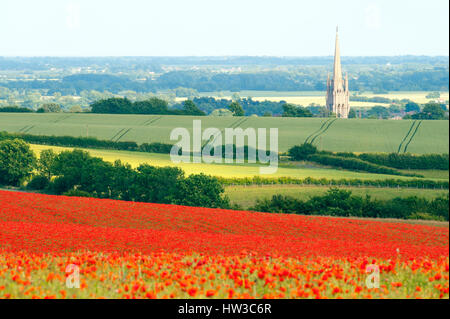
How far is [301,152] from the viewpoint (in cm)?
6738

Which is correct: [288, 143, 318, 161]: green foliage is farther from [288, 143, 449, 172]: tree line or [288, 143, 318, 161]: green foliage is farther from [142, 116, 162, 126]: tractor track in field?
[142, 116, 162, 126]: tractor track in field

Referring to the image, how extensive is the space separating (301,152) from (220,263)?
56.0m

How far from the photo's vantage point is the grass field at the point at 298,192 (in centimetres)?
4394

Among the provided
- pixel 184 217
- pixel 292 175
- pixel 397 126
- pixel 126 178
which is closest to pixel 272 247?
pixel 184 217

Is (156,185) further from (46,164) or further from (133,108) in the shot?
(133,108)

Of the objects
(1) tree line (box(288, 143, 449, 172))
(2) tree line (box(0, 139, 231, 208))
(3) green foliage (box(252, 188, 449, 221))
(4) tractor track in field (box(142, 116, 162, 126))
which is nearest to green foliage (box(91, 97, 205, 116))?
(4) tractor track in field (box(142, 116, 162, 126))

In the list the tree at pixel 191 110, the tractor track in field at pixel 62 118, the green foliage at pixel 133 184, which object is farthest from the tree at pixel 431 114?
the green foliage at pixel 133 184

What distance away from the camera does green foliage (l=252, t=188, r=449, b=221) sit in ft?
116

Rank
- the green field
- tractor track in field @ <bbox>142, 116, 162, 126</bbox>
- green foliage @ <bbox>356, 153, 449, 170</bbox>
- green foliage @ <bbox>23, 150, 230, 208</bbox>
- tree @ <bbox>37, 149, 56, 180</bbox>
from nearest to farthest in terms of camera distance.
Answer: green foliage @ <bbox>23, 150, 230, 208</bbox>
tree @ <bbox>37, 149, 56, 180</bbox>
green foliage @ <bbox>356, 153, 449, 170</bbox>
the green field
tractor track in field @ <bbox>142, 116, 162, 126</bbox>

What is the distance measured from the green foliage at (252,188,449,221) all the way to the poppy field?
11.9 m

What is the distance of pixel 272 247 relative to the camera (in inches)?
642

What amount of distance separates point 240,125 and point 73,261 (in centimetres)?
8185
